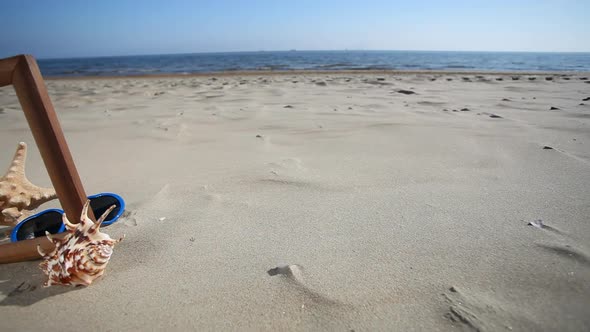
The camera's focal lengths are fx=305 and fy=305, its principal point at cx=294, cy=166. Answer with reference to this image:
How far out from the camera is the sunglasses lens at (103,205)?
5.07ft

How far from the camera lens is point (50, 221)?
4.78 ft

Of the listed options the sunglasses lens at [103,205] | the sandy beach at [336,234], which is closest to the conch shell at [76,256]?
the sandy beach at [336,234]

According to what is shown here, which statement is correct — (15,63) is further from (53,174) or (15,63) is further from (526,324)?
(526,324)

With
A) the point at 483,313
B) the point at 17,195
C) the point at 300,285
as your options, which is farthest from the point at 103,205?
the point at 483,313

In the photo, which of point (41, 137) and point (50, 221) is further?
point (50, 221)

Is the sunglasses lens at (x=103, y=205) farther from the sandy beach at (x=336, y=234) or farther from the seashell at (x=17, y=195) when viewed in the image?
the seashell at (x=17, y=195)

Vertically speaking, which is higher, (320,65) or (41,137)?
(41,137)

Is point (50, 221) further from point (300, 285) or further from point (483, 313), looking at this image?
point (483, 313)

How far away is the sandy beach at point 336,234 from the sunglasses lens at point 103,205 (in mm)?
56

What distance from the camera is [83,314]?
1.04m

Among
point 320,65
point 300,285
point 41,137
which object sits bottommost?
point 320,65

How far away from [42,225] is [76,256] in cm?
55

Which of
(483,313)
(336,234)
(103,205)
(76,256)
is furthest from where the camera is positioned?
(103,205)

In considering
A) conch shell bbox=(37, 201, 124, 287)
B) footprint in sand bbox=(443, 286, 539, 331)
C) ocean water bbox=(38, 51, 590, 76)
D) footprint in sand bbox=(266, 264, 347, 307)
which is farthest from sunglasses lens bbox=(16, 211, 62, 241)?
ocean water bbox=(38, 51, 590, 76)
